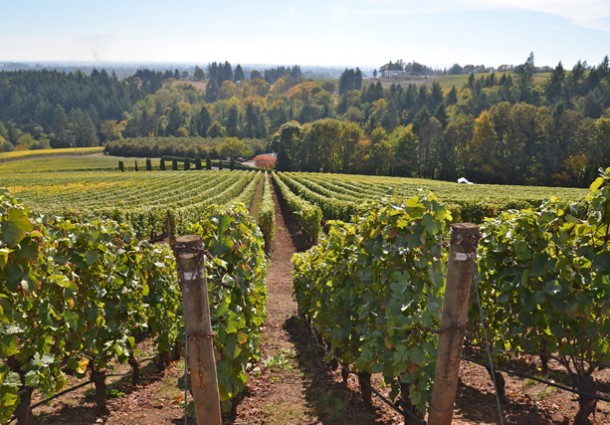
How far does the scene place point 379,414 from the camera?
5668mm

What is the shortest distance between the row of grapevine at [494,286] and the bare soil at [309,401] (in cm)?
77

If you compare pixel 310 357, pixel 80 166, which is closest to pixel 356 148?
pixel 80 166

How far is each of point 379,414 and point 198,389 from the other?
348 centimetres

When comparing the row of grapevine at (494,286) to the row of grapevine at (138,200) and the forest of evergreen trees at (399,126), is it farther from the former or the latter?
the forest of evergreen trees at (399,126)

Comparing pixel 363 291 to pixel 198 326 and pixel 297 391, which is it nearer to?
pixel 297 391

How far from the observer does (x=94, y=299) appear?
5699mm

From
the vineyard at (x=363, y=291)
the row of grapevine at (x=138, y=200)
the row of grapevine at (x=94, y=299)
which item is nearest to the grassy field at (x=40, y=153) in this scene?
the row of grapevine at (x=138, y=200)

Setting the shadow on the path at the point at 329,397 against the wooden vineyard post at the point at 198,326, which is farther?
the shadow on the path at the point at 329,397

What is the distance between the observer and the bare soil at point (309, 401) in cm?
556

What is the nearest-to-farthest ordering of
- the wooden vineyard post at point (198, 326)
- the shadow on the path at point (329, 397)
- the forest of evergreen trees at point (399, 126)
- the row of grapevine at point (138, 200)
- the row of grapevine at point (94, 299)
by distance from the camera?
the wooden vineyard post at point (198, 326) → the row of grapevine at point (94, 299) → the shadow on the path at point (329, 397) → the row of grapevine at point (138, 200) → the forest of evergreen trees at point (399, 126)

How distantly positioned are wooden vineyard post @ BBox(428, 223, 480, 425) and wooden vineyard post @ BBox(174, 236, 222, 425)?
173 centimetres

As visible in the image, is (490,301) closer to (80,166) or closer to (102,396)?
(102,396)

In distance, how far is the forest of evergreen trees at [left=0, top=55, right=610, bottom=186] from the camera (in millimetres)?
65000

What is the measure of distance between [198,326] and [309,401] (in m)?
3.92
